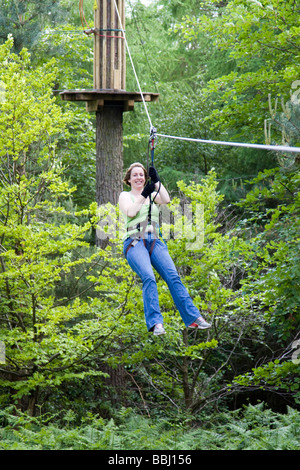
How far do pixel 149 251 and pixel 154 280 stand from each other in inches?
12.3

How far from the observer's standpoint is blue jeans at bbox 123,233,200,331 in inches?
190

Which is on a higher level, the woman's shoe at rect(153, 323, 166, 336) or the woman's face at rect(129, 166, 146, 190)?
the woman's face at rect(129, 166, 146, 190)

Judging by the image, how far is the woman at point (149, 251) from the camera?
4816mm

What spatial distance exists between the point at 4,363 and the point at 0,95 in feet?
10.6

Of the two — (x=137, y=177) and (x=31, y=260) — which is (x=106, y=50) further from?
(x=137, y=177)

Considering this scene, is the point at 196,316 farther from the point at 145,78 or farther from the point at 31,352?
the point at 145,78

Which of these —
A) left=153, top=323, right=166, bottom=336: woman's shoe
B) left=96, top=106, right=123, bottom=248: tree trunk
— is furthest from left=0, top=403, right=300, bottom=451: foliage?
left=96, top=106, right=123, bottom=248: tree trunk

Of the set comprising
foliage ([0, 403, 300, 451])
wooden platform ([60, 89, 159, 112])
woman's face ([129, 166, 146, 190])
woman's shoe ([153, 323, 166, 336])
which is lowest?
foliage ([0, 403, 300, 451])

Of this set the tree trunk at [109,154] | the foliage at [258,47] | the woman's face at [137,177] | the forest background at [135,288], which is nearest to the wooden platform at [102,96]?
the forest background at [135,288]

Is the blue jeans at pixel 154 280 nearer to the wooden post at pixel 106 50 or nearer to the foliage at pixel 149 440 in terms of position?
the foliage at pixel 149 440

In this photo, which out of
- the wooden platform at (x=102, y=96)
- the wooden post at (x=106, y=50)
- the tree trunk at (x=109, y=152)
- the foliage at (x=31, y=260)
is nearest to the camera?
the foliage at (x=31, y=260)

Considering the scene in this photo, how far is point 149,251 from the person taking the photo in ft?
16.9

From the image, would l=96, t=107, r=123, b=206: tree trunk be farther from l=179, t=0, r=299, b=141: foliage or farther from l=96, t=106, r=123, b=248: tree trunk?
l=179, t=0, r=299, b=141: foliage

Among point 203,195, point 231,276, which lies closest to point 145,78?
point 231,276
